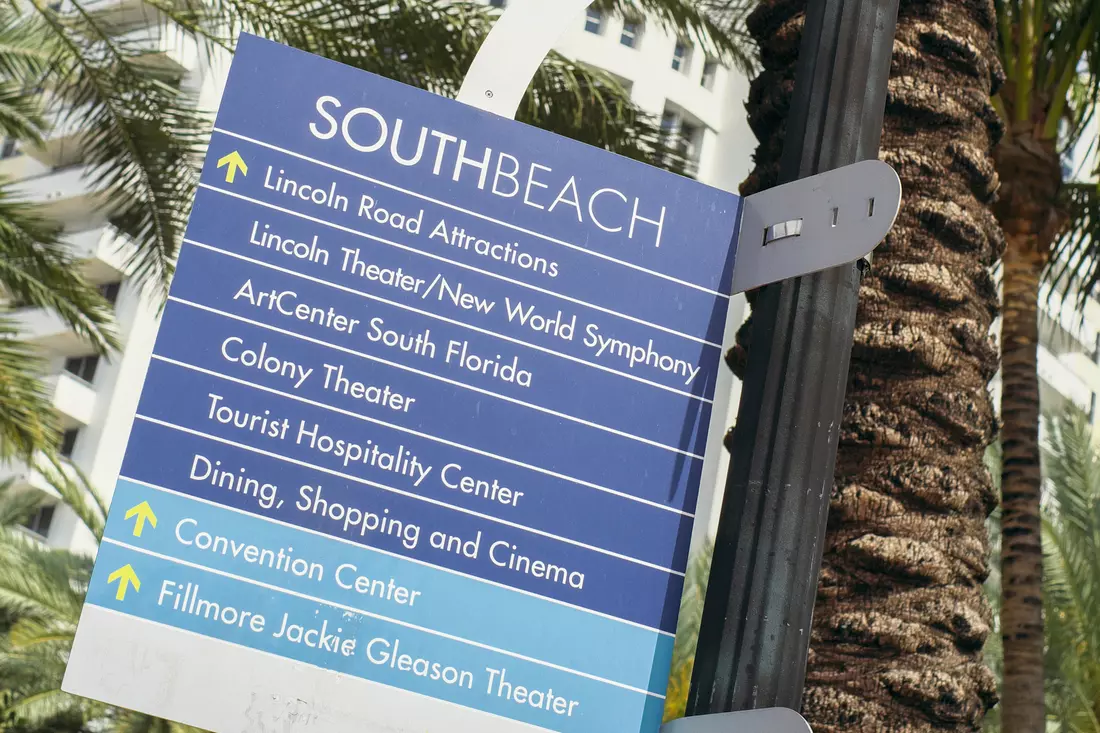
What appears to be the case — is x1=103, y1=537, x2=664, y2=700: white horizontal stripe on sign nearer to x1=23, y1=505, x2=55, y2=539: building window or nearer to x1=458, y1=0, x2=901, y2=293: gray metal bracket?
x1=458, y1=0, x2=901, y2=293: gray metal bracket

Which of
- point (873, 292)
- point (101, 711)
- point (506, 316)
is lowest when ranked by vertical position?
point (101, 711)

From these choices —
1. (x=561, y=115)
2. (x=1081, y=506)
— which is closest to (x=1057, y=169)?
(x=561, y=115)

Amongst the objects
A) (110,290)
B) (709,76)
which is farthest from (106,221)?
(709,76)

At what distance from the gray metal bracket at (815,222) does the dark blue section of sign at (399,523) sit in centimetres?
65

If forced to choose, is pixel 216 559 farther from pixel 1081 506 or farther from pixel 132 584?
pixel 1081 506

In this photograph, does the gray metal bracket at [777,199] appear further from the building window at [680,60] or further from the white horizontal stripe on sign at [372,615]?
the building window at [680,60]

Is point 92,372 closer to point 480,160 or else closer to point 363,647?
point 480,160

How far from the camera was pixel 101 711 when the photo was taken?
19125 mm

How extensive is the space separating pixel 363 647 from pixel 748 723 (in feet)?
2.20

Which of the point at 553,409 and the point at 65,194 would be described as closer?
the point at 553,409

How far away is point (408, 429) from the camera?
259 cm

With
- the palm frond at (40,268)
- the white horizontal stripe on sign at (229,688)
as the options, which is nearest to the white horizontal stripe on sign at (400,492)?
the white horizontal stripe on sign at (229,688)

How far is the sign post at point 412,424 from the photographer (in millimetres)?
2412

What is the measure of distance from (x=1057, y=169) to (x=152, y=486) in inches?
321
